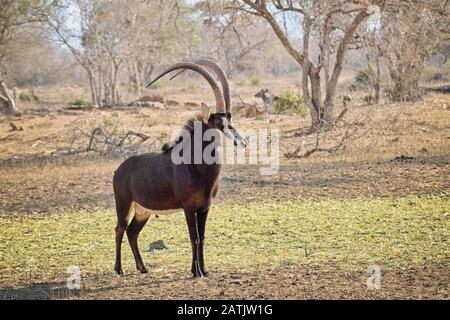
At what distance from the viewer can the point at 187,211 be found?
7121 millimetres

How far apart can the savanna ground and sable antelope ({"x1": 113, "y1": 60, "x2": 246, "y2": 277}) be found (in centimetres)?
49

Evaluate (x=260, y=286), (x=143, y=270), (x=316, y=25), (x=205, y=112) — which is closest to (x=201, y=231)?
(x=143, y=270)

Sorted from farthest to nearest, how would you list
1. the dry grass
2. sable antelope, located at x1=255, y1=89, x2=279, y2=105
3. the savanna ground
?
sable antelope, located at x1=255, y1=89, x2=279, y2=105
the dry grass
the savanna ground

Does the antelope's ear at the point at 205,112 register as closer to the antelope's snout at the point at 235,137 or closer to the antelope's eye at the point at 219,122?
the antelope's eye at the point at 219,122

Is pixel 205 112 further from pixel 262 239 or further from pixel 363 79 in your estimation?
pixel 363 79

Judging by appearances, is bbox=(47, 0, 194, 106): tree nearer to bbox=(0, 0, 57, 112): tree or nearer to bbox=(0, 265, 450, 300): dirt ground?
bbox=(0, 0, 57, 112): tree

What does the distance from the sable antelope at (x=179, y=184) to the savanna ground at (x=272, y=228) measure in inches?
19.4

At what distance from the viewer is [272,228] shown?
368 inches

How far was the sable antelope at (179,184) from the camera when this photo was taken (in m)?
7.10

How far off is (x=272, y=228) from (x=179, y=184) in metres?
2.57

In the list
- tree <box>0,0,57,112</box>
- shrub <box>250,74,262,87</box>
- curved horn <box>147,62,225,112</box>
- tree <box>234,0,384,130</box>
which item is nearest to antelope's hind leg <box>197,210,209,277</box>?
curved horn <box>147,62,225,112</box>

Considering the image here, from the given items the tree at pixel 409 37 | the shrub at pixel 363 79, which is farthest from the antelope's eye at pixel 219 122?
the shrub at pixel 363 79

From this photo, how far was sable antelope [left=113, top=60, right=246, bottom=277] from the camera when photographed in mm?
7102
